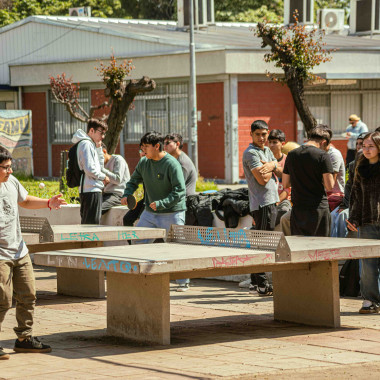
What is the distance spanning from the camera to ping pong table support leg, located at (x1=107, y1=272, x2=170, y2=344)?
8.04 metres

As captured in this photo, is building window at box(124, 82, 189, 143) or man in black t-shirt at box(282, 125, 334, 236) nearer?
man in black t-shirt at box(282, 125, 334, 236)

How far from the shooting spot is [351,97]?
3222 cm

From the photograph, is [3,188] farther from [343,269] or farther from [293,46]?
[293,46]

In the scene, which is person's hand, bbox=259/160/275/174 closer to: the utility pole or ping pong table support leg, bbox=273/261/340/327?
ping pong table support leg, bbox=273/261/340/327

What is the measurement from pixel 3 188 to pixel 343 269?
4.45m

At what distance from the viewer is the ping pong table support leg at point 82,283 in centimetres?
1114

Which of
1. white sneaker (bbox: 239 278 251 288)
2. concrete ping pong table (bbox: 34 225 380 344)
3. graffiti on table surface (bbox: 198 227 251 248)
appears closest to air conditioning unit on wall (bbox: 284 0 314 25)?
white sneaker (bbox: 239 278 251 288)

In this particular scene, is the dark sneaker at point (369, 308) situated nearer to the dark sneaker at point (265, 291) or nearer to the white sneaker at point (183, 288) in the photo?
the dark sneaker at point (265, 291)

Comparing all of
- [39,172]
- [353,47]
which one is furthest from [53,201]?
[39,172]

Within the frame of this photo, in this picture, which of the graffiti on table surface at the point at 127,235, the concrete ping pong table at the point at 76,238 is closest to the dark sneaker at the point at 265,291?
the concrete ping pong table at the point at 76,238

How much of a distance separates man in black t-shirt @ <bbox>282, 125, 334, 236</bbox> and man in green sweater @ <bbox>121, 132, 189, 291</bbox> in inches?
54.2

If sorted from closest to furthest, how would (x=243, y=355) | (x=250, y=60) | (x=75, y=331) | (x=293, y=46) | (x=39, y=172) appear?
1. (x=243, y=355)
2. (x=75, y=331)
3. (x=293, y=46)
4. (x=250, y=60)
5. (x=39, y=172)

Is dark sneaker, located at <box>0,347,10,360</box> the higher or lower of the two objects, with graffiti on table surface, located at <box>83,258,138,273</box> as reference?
lower

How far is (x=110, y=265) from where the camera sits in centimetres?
764
